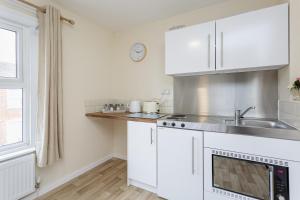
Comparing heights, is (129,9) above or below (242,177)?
above

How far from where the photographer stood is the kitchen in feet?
4.34

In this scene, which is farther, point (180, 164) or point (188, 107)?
point (188, 107)

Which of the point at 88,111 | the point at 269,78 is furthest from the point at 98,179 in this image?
the point at 269,78

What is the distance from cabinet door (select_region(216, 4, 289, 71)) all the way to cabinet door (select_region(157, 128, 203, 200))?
88 centimetres

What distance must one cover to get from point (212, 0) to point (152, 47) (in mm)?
1036

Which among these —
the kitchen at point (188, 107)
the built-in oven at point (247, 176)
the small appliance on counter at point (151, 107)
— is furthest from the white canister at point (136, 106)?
the built-in oven at point (247, 176)

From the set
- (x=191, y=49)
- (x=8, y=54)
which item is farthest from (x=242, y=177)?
(x=8, y=54)

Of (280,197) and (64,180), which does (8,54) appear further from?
(280,197)

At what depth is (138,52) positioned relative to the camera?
2.61 metres

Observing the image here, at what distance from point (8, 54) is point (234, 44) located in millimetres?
2436

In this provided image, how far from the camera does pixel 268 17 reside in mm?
1426

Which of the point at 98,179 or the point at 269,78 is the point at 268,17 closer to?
the point at 269,78

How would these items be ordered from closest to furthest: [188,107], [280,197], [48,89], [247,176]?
[280,197] → [247,176] → [48,89] → [188,107]

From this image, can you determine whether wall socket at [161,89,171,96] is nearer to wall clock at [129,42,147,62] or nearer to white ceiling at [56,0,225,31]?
wall clock at [129,42,147,62]
